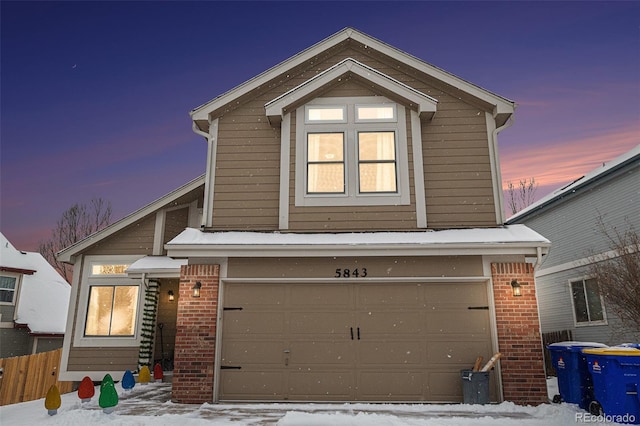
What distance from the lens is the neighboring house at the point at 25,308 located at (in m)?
20.6

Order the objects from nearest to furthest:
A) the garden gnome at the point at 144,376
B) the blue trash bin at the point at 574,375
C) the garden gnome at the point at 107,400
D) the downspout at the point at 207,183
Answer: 1. the garden gnome at the point at 107,400
2. the blue trash bin at the point at 574,375
3. the downspout at the point at 207,183
4. the garden gnome at the point at 144,376

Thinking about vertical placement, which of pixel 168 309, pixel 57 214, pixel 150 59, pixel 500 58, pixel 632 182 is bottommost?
pixel 168 309

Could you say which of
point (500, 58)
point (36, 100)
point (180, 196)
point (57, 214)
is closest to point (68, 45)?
point (36, 100)

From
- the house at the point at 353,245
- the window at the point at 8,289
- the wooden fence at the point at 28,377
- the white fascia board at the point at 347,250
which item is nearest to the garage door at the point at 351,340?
the house at the point at 353,245

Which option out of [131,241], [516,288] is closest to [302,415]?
[516,288]

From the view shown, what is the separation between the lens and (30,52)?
29188 mm

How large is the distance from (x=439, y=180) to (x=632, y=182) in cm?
743

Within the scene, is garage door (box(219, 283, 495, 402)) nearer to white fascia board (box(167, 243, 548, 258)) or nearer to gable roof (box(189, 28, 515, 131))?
white fascia board (box(167, 243, 548, 258))

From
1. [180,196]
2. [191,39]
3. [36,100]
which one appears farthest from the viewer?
[36,100]

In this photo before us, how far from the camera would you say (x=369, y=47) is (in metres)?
10.3

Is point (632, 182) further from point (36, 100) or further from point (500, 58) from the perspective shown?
point (36, 100)

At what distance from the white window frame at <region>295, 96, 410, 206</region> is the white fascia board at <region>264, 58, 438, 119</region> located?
0.32 m

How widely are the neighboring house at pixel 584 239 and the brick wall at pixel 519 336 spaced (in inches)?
239

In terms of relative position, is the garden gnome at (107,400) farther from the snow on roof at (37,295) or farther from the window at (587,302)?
the snow on roof at (37,295)
